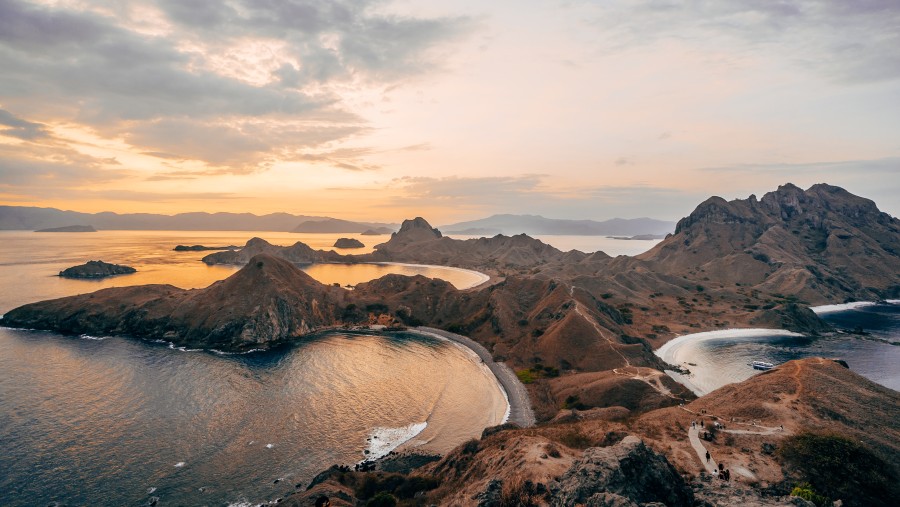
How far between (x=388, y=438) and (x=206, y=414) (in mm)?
37986

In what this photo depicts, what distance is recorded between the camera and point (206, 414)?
267 feet

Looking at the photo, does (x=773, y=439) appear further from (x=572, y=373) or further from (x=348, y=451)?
(x=348, y=451)

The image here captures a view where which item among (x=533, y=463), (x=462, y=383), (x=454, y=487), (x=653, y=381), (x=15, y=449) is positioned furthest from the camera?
(x=462, y=383)

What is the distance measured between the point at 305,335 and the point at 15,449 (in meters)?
83.4

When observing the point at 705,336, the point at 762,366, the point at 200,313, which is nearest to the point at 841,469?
the point at 762,366

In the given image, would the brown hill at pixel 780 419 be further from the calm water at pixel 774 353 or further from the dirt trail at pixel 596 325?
the calm water at pixel 774 353

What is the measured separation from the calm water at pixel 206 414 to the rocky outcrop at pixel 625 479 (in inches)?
1553

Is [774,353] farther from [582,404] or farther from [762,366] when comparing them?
[582,404]

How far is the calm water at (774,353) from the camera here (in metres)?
117

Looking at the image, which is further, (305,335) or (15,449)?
(305,335)

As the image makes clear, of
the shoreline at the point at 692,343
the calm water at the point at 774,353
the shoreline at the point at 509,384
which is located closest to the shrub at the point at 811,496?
the shoreline at the point at 509,384

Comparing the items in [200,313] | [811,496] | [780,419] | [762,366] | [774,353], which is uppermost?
[200,313]

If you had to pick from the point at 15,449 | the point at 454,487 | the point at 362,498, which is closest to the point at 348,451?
the point at 362,498

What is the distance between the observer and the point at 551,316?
463 ft
